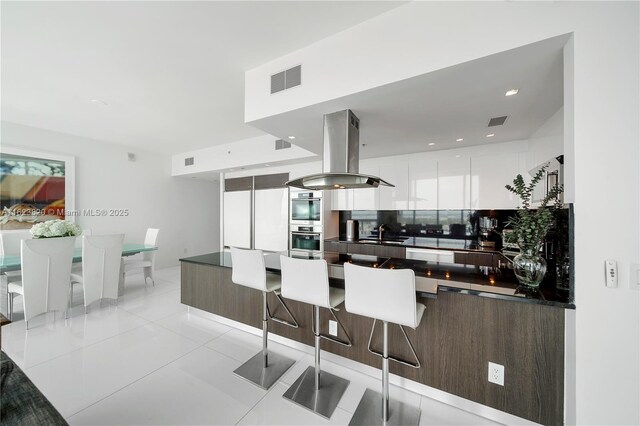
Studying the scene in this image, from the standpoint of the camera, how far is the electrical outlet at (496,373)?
1.51 m

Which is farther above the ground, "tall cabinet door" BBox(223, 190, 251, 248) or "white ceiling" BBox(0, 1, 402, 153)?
"white ceiling" BBox(0, 1, 402, 153)

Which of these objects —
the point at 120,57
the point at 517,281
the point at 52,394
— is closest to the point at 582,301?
the point at 517,281

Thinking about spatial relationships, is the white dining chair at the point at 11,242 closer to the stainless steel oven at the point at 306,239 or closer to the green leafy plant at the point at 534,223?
the stainless steel oven at the point at 306,239

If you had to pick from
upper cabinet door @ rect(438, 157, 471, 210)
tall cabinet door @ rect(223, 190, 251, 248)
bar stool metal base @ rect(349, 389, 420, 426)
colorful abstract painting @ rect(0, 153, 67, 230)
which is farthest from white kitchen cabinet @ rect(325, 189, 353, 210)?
colorful abstract painting @ rect(0, 153, 67, 230)

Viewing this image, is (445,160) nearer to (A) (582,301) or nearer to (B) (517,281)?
(B) (517,281)

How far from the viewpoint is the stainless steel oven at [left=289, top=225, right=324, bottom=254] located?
3.93m

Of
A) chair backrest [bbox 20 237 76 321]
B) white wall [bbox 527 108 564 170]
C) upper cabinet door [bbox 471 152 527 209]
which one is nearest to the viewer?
white wall [bbox 527 108 564 170]

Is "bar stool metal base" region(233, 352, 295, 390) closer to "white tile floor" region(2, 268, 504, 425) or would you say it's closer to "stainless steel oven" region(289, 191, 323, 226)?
"white tile floor" region(2, 268, 504, 425)

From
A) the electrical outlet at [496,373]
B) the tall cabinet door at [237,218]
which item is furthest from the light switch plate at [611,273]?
the tall cabinet door at [237,218]

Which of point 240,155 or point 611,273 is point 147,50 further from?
point 611,273

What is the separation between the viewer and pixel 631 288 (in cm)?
113

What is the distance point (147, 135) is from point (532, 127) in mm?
5762

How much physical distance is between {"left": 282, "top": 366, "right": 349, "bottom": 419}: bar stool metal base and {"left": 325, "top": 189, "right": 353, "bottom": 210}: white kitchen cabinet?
2625 mm

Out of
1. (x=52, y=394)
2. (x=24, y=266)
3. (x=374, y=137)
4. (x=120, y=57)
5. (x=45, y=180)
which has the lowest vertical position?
(x=52, y=394)
